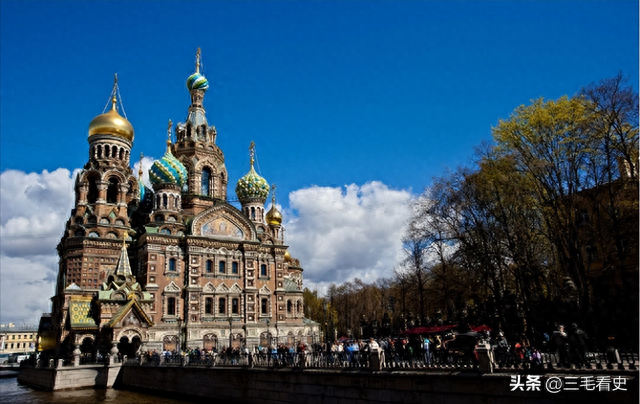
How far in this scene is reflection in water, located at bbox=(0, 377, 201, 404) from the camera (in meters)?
23.2

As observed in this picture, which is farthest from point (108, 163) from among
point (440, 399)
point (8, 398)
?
point (440, 399)

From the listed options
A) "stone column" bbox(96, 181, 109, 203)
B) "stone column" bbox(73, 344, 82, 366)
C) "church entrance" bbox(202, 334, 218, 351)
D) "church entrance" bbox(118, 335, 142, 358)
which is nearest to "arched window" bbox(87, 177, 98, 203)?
"stone column" bbox(96, 181, 109, 203)

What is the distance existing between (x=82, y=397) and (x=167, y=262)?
13.9 m

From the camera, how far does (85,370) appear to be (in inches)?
1123

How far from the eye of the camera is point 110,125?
42781 millimetres

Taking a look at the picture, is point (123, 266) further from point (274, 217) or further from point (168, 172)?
point (274, 217)

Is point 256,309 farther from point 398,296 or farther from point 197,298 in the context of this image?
point 398,296

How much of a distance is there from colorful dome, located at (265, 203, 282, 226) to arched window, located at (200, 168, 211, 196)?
773 centimetres

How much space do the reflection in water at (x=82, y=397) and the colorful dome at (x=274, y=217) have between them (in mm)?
25678

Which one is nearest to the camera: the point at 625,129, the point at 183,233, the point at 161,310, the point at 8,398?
the point at 625,129

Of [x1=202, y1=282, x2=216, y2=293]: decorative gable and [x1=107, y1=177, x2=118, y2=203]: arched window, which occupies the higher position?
[x1=107, y1=177, x2=118, y2=203]: arched window

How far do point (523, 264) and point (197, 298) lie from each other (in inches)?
982

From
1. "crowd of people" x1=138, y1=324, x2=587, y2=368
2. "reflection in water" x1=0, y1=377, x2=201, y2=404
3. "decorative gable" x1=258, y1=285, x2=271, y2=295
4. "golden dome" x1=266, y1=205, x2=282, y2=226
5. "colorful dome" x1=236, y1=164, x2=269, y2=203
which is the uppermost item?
"colorful dome" x1=236, y1=164, x2=269, y2=203

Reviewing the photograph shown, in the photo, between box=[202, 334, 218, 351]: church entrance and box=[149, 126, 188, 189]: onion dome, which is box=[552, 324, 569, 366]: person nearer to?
box=[202, 334, 218, 351]: church entrance
